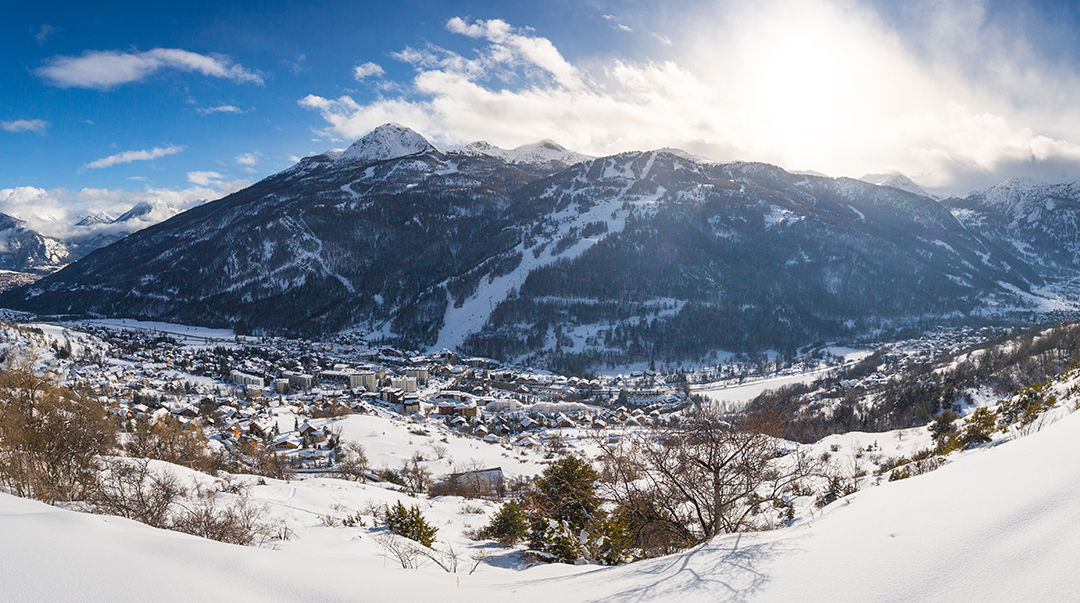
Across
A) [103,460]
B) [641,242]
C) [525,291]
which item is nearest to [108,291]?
[525,291]

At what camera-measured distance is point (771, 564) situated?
13.6 feet

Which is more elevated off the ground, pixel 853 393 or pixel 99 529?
pixel 99 529

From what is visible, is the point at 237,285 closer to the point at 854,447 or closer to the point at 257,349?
the point at 257,349

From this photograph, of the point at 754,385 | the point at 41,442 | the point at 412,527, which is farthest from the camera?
the point at 754,385

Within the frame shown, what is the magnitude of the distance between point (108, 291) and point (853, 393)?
805 feet

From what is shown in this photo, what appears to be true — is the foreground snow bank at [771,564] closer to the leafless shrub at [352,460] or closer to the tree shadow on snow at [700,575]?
the tree shadow on snow at [700,575]

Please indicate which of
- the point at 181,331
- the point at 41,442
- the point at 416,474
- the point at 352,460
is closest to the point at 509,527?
the point at 41,442

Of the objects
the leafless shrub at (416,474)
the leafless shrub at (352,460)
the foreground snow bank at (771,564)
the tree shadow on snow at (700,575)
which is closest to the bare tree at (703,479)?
the tree shadow on snow at (700,575)

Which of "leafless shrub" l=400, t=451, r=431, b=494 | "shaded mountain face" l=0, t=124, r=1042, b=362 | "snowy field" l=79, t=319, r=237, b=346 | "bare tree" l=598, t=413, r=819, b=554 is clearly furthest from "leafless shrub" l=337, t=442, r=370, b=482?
"snowy field" l=79, t=319, r=237, b=346

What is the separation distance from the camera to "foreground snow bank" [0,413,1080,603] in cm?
296

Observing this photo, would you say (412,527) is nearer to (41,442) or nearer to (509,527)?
(509,527)

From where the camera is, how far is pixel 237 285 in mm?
178500

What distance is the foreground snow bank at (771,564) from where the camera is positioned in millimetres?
2958

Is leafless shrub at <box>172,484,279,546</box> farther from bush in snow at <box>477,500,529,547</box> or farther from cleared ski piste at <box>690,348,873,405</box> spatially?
cleared ski piste at <box>690,348,873,405</box>
